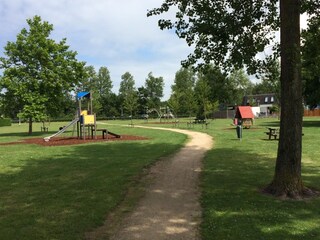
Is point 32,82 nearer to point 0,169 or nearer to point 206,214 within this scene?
point 0,169

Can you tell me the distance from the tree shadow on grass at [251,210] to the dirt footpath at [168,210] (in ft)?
0.89

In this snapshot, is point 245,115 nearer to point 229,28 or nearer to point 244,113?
point 244,113

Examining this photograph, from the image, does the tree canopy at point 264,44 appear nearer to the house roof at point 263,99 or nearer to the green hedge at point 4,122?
the green hedge at point 4,122

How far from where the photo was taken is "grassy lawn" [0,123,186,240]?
6.48m

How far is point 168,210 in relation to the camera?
7.32 meters

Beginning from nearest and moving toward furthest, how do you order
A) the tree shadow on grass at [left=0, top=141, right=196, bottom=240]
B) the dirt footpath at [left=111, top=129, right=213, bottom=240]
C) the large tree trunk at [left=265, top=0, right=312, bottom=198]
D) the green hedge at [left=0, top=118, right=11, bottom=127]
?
the dirt footpath at [left=111, top=129, right=213, bottom=240]
the tree shadow on grass at [left=0, top=141, right=196, bottom=240]
the large tree trunk at [left=265, top=0, right=312, bottom=198]
the green hedge at [left=0, top=118, right=11, bottom=127]

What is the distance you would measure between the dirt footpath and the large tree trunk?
2062 millimetres

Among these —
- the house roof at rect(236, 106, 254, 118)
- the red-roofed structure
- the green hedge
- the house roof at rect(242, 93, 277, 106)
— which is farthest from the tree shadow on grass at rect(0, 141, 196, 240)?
the house roof at rect(242, 93, 277, 106)

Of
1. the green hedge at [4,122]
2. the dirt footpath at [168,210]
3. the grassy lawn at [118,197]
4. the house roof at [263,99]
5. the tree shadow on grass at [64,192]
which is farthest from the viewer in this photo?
the house roof at [263,99]

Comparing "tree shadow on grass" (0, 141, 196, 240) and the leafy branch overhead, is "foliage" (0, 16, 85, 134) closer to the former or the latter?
"tree shadow on grass" (0, 141, 196, 240)

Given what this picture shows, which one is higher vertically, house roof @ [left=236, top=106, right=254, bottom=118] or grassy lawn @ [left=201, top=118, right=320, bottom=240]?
house roof @ [left=236, top=106, right=254, bottom=118]

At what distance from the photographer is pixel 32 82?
33.6 m

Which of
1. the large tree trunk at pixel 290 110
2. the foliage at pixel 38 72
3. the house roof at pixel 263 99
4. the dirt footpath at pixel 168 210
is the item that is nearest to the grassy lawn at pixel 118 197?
the dirt footpath at pixel 168 210

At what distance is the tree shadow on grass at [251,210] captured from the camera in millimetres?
6012
